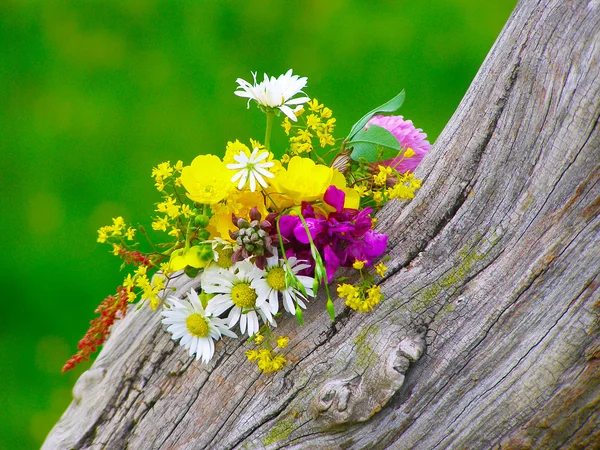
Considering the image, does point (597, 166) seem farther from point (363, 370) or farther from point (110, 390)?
point (110, 390)

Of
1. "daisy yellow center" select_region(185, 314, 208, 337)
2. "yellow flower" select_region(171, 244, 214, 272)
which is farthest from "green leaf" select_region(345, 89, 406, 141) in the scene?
"daisy yellow center" select_region(185, 314, 208, 337)

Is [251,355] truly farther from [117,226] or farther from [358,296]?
[117,226]

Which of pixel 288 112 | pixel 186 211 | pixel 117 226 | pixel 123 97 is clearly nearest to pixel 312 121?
pixel 288 112

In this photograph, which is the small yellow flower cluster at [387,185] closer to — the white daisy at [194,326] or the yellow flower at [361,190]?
the yellow flower at [361,190]

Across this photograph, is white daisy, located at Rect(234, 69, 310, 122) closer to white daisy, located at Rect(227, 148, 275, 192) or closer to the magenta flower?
white daisy, located at Rect(227, 148, 275, 192)

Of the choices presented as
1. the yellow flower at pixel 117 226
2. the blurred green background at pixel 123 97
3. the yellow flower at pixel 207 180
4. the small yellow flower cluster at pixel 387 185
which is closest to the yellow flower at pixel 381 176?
the small yellow flower cluster at pixel 387 185

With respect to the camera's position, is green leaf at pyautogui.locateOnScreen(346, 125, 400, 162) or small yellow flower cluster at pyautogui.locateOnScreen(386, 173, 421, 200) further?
green leaf at pyautogui.locateOnScreen(346, 125, 400, 162)

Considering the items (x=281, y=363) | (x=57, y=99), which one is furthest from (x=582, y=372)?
(x=57, y=99)
